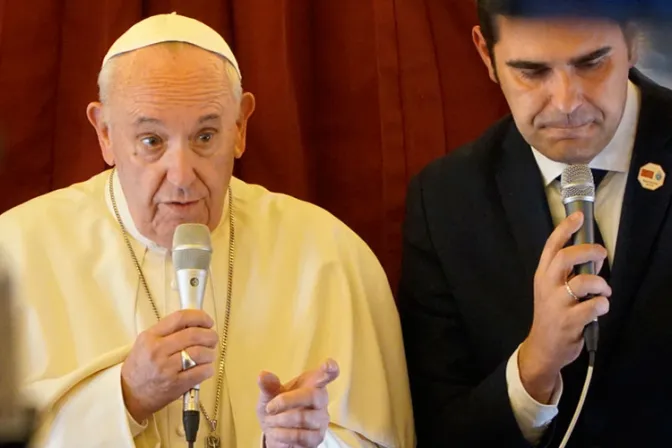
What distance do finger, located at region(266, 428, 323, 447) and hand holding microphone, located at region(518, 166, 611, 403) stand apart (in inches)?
19.0

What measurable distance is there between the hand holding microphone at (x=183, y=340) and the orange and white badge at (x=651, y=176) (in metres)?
0.97

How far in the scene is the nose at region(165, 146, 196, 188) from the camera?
2234 millimetres

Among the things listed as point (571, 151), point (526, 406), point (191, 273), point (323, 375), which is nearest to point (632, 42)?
point (571, 151)

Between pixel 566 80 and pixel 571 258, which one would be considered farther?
pixel 566 80

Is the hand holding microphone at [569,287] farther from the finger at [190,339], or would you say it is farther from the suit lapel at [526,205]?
→ the finger at [190,339]

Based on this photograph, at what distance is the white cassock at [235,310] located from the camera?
90.3 inches

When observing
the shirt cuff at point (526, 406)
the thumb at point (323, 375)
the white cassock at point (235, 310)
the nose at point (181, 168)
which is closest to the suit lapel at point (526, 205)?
the shirt cuff at point (526, 406)

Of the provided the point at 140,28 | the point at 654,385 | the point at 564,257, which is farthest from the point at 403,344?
the point at 140,28

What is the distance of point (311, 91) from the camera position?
307 centimetres

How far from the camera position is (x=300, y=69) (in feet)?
9.93

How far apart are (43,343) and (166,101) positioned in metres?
0.60

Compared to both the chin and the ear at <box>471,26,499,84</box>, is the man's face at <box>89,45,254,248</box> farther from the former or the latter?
the chin

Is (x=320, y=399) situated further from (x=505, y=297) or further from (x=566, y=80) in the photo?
(x=566, y=80)

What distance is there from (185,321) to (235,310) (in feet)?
1.92
